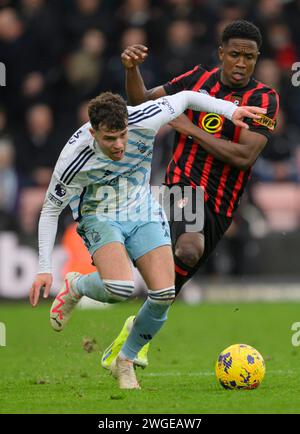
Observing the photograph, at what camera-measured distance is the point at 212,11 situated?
1633 centimetres

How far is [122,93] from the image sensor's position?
1520 centimetres

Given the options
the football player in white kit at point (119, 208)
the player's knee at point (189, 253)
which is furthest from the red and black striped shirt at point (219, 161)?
the football player in white kit at point (119, 208)

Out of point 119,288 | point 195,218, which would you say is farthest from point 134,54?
point 119,288

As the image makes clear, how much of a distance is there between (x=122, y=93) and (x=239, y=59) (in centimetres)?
681

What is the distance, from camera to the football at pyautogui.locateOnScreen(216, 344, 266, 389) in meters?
7.30

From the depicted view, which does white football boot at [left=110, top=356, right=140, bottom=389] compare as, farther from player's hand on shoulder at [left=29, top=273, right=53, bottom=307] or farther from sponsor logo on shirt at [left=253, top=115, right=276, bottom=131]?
sponsor logo on shirt at [left=253, top=115, right=276, bottom=131]

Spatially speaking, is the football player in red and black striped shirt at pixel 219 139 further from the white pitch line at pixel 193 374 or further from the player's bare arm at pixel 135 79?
the white pitch line at pixel 193 374

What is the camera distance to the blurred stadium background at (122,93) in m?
14.8

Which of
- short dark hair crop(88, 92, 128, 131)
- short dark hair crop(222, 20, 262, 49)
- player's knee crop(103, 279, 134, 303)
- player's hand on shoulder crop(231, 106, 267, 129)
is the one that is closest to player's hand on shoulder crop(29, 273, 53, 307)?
player's knee crop(103, 279, 134, 303)

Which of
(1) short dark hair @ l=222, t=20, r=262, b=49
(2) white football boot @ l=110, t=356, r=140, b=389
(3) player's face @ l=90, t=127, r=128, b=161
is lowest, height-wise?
(2) white football boot @ l=110, t=356, r=140, b=389

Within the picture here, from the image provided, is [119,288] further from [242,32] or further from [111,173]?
[242,32]
